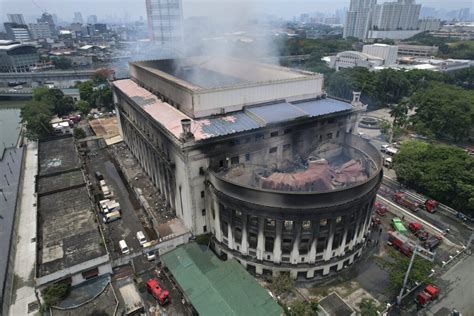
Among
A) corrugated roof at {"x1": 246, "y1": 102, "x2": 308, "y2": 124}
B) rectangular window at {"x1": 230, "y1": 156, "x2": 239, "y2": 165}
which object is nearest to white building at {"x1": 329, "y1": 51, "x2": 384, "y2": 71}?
corrugated roof at {"x1": 246, "y1": 102, "x2": 308, "y2": 124}

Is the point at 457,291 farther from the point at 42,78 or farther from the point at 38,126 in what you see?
the point at 42,78

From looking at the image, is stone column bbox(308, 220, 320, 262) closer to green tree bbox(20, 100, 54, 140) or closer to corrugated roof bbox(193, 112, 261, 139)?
corrugated roof bbox(193, 112, 261, 139)

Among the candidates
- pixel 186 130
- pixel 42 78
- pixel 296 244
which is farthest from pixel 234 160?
pixel 42 78

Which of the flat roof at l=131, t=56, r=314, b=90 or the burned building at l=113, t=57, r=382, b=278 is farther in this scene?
the flat roof at l=131, t=56, r=314, b=90

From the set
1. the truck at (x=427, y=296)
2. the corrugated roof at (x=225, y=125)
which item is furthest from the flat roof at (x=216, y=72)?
the truck at (x=427, y=296)

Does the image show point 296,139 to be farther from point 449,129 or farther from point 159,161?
point 449,129

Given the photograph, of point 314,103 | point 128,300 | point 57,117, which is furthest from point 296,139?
point 57,117

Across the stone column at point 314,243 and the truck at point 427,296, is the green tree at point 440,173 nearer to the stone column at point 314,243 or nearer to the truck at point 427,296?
the truck at point 427,296
